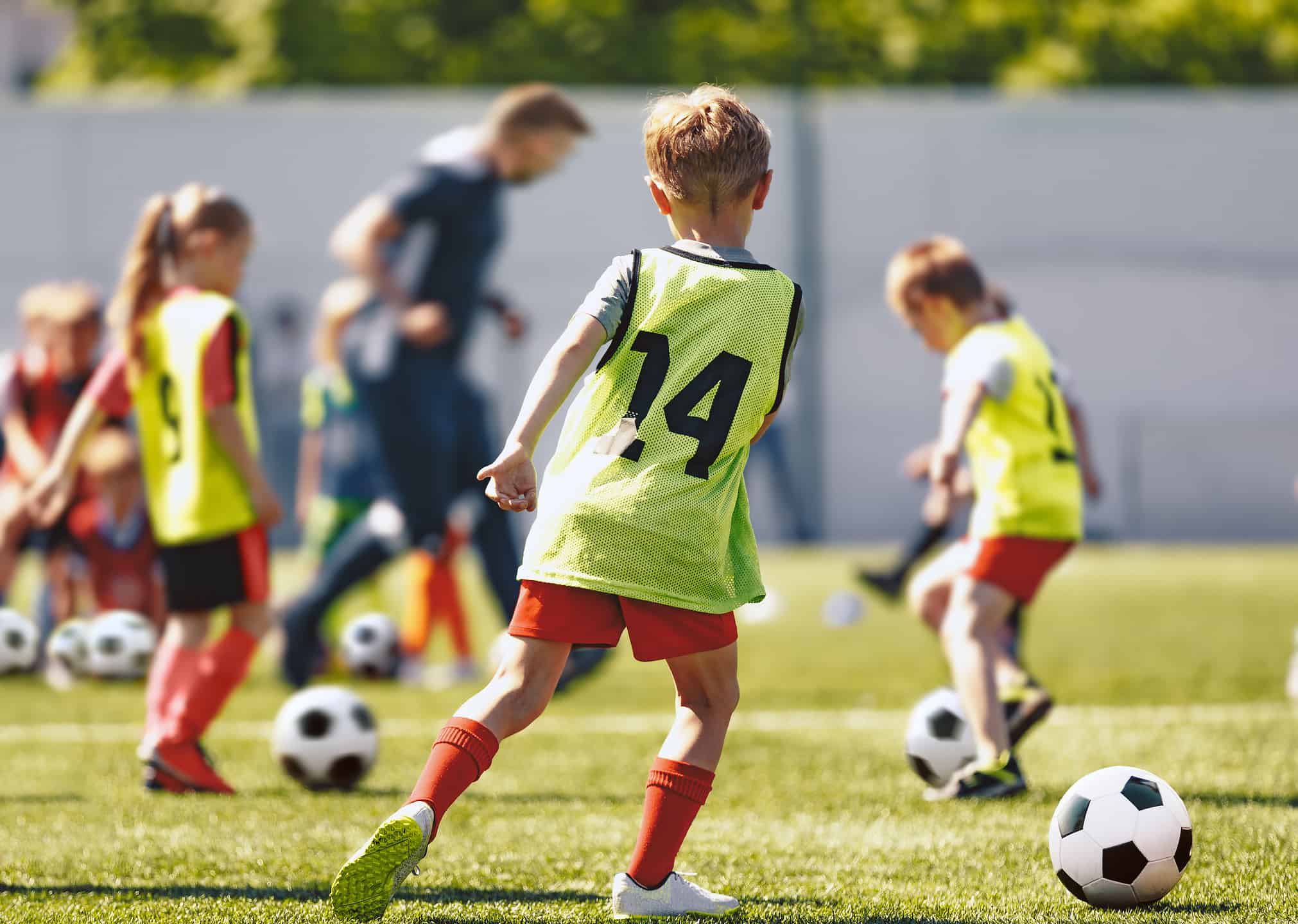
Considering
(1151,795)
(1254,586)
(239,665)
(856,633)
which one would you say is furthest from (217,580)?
(1254,586)

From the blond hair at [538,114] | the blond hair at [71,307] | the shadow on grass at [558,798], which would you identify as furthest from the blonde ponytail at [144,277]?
the blond hair at [71,307]

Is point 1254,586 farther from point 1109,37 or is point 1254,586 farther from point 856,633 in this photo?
point 1109,37

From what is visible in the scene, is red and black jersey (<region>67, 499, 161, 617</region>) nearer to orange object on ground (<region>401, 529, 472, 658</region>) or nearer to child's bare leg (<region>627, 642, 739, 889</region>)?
orange object on ground (<region>401, 529, 472, 658</region>)

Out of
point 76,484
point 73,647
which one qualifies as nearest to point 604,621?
point 73,647

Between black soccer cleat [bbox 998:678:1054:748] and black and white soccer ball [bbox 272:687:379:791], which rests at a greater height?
black and white soccer ball [bbox 272:687:379:791]

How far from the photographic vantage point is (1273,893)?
378 cm

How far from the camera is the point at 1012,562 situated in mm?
5406

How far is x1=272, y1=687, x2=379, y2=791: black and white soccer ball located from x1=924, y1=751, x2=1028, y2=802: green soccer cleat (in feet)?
5.60

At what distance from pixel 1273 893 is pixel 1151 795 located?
31cm

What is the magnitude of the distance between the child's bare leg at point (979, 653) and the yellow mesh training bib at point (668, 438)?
1.74 meters

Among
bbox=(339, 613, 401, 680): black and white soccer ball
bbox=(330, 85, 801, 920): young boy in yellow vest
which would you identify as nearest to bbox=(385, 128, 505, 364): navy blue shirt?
bbox=(339, 613, 401, 680): black and white soccer ball

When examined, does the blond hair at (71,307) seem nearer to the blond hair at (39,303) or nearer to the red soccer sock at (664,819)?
the blond hair at (39,303)

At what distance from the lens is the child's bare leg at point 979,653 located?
206 inches

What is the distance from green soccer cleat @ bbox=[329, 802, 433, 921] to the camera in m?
3.26
